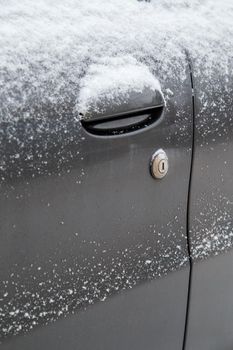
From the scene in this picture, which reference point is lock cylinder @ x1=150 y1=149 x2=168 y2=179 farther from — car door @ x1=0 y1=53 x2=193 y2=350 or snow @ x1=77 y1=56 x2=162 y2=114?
snow @ x1=77 y1=56 x2=162 y2=114

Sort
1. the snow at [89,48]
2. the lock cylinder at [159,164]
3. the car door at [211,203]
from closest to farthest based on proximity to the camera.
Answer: the snow at [89,48], the lock cylinder at [159,164], the car door at [211,203]

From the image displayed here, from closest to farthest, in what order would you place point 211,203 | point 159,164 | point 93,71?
point 93,71 → point 159,164 → point 211,203

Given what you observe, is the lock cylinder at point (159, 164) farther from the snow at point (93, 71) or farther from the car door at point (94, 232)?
the snow at point (93, 71)

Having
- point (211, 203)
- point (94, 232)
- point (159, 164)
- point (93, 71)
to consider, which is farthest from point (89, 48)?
point (211, 203)

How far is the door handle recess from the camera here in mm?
1531

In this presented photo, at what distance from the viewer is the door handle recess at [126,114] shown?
1531mm

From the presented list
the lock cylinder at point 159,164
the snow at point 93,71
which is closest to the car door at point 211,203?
the snow at point 93,71

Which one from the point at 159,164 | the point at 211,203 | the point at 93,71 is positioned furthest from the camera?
the point at 211,203

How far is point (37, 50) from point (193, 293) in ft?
2.99

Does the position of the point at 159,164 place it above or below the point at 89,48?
below

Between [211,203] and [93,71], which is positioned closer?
[93,71]

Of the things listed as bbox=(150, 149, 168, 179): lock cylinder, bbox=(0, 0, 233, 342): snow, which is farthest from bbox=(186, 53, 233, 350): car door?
bbox=(150, 149, 168, 179): lock cylinder

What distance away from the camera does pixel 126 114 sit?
5.27 feet

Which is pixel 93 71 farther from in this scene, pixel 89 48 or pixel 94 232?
pixel 94 232
